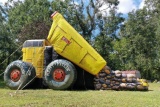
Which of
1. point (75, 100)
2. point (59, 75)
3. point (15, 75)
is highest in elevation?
point (15, 75)

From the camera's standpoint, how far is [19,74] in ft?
42.5

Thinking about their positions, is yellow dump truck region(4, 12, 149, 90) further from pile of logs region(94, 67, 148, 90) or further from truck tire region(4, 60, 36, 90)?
pile of logs region(94, 67, 148, 90)

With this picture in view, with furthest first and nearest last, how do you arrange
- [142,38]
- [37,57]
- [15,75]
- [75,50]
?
[142,38], [37,57], [15,75], [75,50]

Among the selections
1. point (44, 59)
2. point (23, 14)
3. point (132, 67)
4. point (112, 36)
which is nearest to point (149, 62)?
point (132, 67)

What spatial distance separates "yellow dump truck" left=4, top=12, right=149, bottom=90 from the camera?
12555 millimetres

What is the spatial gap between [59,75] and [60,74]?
61 millimetres

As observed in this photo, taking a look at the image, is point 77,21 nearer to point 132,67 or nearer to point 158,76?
point 132,67

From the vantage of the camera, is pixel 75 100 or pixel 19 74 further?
pixel 19 74

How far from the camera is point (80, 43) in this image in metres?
12.8

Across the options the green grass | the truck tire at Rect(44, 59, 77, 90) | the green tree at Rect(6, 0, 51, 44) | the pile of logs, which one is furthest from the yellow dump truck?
the green tree at Rect(6, 0, 51, 44)

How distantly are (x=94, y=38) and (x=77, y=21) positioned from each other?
3.11 m

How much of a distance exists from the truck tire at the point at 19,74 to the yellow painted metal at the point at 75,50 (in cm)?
148

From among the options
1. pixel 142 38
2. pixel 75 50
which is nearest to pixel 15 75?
pixel 75 50

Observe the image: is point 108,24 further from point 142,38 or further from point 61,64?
point 61,64
